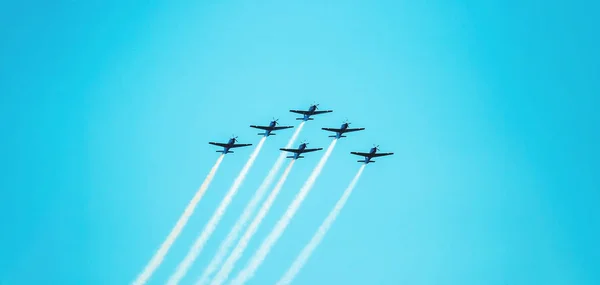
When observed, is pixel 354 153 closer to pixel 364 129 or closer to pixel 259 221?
pixel 364 129

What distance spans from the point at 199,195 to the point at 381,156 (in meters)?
25.5

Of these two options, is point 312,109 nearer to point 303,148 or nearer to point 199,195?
point 303,148

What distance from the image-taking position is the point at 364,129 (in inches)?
5443

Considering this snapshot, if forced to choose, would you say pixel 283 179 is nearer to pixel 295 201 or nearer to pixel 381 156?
pixel 295 201

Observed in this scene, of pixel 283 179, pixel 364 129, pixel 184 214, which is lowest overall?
pixel 184 214

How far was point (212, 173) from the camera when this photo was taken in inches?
5502

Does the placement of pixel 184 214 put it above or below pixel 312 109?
below

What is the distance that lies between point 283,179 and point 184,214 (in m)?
14.3

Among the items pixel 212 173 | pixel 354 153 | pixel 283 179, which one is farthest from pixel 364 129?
pixel 212 173

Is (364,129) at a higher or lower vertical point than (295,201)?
higher

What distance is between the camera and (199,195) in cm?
13950

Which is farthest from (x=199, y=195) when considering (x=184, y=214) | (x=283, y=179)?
(x=283, y=179)

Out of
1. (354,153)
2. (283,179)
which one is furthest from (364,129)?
(283,179)

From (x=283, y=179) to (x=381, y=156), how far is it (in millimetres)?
13790
